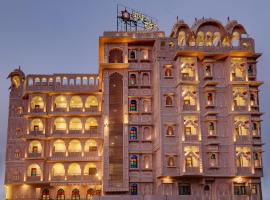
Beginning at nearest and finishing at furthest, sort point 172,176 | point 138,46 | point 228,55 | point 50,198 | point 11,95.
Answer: point 172,176 < point 228,55 < point 138,46 < point 50,198 < point 11,95

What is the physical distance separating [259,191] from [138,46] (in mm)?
26347

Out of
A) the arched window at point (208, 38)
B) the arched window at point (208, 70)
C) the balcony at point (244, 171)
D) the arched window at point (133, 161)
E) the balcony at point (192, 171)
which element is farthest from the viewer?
the arched window at point (208, 38)

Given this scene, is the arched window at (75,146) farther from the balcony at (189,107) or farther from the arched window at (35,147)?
the balcony at (189,107)

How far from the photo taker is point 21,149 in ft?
251

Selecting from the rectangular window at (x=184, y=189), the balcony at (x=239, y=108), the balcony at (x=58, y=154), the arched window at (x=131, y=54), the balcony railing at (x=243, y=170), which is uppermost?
the arched window at (x=131, y=54)

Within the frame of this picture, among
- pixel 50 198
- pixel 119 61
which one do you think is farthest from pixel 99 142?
pixel 119 61

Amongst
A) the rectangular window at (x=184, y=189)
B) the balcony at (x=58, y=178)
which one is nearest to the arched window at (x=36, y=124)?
the balcony at (x=58, y=178)

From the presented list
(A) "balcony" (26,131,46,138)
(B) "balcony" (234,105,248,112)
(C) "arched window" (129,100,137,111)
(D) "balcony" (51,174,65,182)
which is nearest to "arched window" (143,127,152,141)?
(C) "arched window" (129,100,137,111)

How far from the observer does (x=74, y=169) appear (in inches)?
2965

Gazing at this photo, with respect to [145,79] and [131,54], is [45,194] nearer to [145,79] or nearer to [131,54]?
→ [145,79]

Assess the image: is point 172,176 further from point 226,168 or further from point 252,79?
point 252,79

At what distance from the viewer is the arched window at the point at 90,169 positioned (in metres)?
74.4

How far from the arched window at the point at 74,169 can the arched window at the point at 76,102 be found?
10.0m

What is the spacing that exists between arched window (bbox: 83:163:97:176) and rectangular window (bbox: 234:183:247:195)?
24650mm
